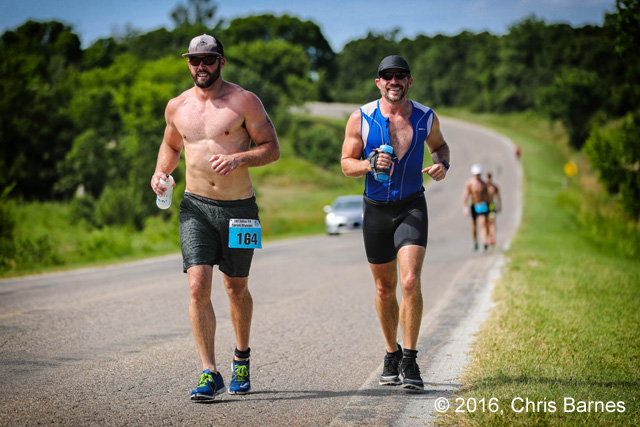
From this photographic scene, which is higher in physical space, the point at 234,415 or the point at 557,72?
the point at 557,72

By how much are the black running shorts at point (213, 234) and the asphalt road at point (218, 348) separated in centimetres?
94

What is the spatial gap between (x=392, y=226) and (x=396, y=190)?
28cm

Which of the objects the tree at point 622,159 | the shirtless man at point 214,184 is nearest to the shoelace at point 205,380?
the shirtless man at point 214,184

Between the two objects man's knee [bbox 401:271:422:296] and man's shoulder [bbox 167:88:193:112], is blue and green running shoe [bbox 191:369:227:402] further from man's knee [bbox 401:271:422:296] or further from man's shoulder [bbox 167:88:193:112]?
man's shoulder [bbox 167:88:193:112]

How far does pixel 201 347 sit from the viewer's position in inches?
214

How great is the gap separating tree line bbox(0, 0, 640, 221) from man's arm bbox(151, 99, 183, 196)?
1264 cm

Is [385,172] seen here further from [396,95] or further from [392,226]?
[396,95]

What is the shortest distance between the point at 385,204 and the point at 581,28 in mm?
88504

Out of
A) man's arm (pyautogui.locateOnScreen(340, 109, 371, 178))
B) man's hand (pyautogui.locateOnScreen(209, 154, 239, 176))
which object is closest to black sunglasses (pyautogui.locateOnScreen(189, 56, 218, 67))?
man's hand (pyautogui.locateOnScreen(209, 154, 239, 176))

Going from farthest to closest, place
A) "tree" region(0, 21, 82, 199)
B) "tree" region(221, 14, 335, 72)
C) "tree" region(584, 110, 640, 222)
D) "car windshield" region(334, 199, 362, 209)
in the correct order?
1. "tree" region(221, 14, 335, 72)
2. "tree" region(0, 21, 82, 199)
3. "car windshield" region(334, 199, 362, 209)
4. "tree" region(584, 110, 640, 222)

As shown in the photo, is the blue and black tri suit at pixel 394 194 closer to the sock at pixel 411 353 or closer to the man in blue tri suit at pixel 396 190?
the man in blue tri suit at pixel 396 190

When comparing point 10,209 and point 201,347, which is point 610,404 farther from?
point 10,209

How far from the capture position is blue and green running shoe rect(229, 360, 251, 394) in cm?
547

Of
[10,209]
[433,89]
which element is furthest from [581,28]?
[10,209]
